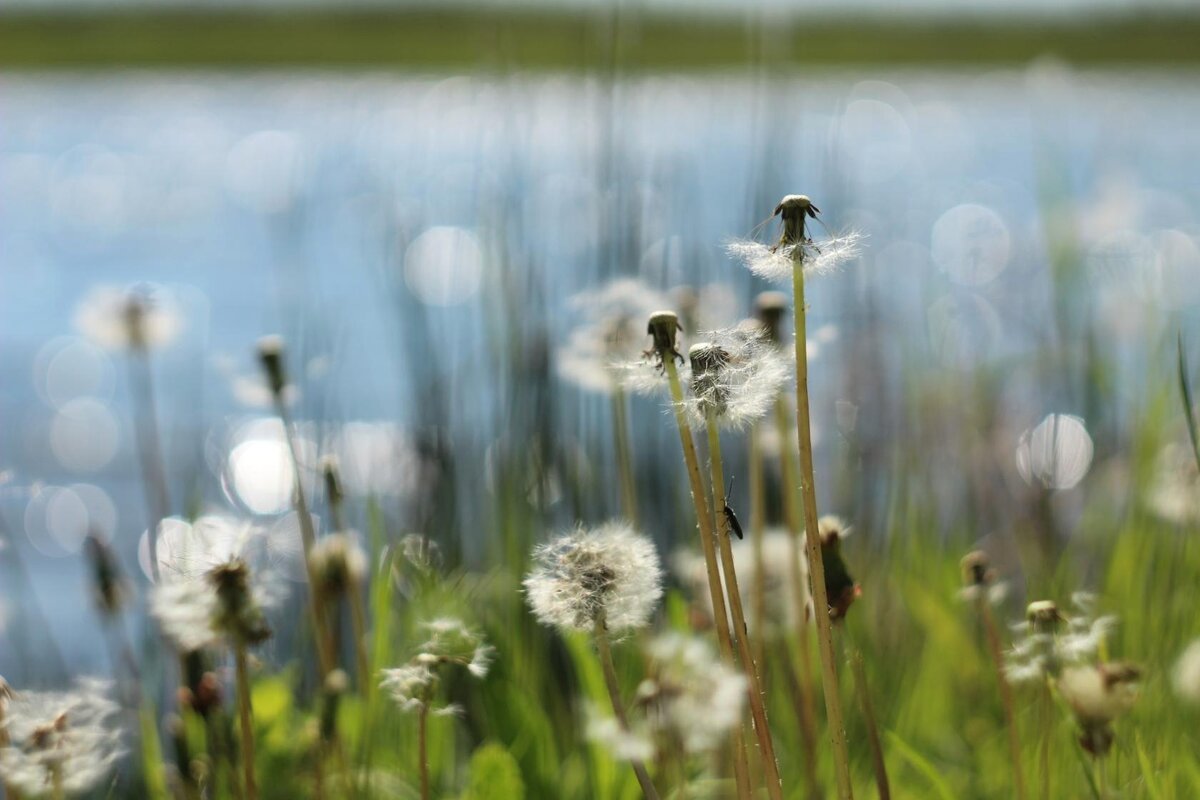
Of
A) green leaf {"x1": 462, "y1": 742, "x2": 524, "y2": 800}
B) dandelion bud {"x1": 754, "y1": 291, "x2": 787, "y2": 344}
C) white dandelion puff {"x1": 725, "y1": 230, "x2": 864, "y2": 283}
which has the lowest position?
green leaf {"x1": 462, "y1": 742, "x2": 524, "y2": 800}

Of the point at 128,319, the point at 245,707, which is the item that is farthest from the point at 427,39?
the point at 245,707

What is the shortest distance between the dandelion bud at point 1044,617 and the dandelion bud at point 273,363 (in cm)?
59

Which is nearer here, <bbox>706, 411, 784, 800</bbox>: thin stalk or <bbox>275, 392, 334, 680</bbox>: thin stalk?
<bbox>706, 411, 784, 800</bbox>: thin stalk

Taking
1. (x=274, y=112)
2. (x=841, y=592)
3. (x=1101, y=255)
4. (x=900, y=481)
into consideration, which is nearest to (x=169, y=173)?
(x=274, y=112)

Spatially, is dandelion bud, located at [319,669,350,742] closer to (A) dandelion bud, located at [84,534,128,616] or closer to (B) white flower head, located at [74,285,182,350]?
(A) dandelion bud, located at [84,534,128,616]

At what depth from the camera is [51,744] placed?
0.83m

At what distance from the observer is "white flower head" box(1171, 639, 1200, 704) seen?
0.94 m

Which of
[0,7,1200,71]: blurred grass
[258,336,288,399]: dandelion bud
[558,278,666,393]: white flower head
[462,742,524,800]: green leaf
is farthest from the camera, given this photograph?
[0,7,1200,71]: blurred grass

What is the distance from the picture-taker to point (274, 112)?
6184 mm

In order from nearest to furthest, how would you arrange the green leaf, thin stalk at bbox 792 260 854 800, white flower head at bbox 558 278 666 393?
thin stalk at bbox 792 260 854 800 → the green leaf → white flower head at bbox 558 278 666 393

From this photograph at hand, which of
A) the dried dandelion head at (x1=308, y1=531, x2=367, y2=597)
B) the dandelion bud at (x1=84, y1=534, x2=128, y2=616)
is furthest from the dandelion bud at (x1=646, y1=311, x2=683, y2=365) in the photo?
the dandelion bud at (x1=84, y1=534, x2=128, y2=616)

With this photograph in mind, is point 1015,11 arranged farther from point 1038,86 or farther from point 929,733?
point 929,733

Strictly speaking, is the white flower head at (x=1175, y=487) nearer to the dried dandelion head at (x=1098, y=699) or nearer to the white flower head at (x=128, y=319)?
the dried dandelion head at (x=1098, y=699)

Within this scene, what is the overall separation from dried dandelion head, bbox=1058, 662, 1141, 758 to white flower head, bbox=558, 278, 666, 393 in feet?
1.57
